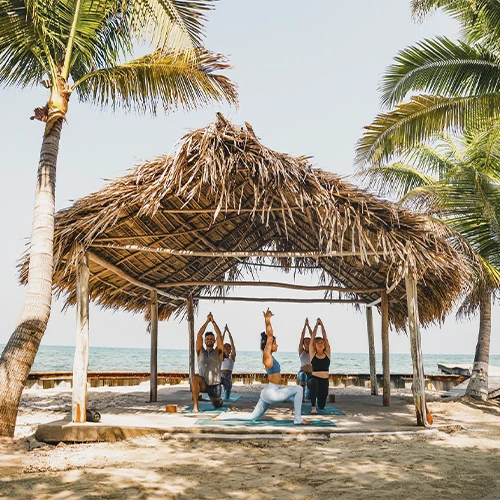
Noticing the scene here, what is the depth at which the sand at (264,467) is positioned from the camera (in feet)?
13.7

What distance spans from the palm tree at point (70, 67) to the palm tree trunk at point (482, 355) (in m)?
7.36

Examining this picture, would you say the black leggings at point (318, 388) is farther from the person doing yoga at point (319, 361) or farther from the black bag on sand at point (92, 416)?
the black bag on sand at point (92, 416)

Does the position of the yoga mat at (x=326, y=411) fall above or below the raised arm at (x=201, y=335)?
below

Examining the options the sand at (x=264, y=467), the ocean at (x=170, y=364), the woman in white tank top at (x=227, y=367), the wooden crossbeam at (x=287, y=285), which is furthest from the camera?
the ocean at (x=170, y=364)

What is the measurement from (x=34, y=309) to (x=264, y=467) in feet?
11.4

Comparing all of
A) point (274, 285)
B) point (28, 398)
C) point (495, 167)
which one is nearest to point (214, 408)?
point (274, 285)

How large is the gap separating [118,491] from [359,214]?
4.24 metres

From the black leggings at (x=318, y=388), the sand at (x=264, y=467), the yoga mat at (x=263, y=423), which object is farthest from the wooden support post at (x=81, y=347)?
the black leggings at (x=318, y=388)

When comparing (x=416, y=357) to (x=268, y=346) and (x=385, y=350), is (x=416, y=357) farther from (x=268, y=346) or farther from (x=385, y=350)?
(x=385, y=350)

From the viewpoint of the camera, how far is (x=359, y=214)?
6945 millimetres

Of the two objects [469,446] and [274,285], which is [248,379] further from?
[469,446]

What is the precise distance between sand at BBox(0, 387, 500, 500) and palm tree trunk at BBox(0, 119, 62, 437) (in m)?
0.52

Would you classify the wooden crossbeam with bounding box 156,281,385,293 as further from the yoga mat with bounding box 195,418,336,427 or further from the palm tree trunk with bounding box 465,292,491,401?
the palm tree trunk with bounding box 465,292,491,401

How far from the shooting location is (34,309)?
6.80 meters
